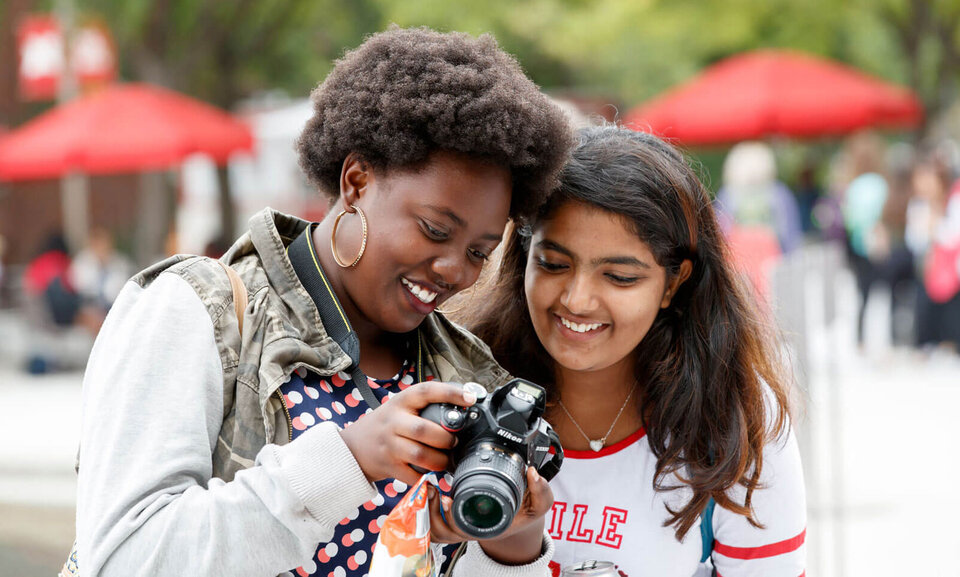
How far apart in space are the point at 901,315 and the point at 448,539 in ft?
31.2

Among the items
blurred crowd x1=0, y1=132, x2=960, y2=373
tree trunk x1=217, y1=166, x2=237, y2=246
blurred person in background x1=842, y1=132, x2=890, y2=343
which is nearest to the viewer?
blurred crowd x1=0, y1=132, x2=960, y2=373

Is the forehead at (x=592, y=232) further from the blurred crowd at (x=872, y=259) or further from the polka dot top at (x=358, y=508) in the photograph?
the blurred crowd at (x=872, y=259)

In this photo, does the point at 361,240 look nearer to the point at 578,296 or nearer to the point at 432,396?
the point at 432,396

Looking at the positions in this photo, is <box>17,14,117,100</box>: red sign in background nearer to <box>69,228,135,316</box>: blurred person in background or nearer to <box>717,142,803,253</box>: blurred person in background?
<box>69,228,135,316</box>: blurred person in background

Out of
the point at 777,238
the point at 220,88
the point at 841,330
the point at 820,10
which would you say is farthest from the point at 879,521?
the point at 220,88

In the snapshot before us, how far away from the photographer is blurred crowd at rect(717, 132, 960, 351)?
7805 mm

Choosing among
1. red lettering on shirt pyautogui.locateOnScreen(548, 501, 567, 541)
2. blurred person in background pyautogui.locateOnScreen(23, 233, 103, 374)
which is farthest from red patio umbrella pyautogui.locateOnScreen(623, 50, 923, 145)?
red lettering on shirt pyautogui.locateOnScreen(548, 501, 567, 541)

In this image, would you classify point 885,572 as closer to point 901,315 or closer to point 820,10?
point 901,315

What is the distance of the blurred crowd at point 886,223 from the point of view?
25.6 feet

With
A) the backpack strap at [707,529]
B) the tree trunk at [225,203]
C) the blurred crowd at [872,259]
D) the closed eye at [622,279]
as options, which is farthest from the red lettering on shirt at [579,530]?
the tree trunk at [225,203]

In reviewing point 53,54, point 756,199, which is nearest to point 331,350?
point 756,199

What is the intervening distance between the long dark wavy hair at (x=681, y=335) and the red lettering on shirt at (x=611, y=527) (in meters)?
0.11

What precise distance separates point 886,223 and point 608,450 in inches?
348

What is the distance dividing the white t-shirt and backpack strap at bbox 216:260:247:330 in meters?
0.96
